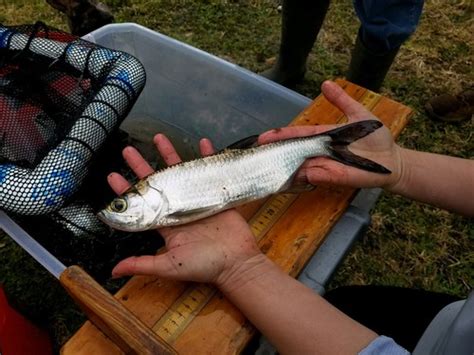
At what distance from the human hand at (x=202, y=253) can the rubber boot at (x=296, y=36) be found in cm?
182

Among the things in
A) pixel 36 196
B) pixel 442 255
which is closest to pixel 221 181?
pixel 36 196

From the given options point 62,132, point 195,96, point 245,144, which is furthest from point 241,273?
point 195,96

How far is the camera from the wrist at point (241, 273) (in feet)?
4.73

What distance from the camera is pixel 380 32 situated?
249 centimetres

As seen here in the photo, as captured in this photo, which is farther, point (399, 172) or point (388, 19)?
point (388, 19)

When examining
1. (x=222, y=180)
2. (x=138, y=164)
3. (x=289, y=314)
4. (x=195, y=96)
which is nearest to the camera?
(x=289, y=314)

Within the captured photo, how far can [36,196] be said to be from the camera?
1634 mm

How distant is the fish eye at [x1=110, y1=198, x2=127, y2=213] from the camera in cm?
159

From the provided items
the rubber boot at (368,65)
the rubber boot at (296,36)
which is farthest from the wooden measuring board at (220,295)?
the rubber boot at (296,36)

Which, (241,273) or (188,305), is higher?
(241,273)

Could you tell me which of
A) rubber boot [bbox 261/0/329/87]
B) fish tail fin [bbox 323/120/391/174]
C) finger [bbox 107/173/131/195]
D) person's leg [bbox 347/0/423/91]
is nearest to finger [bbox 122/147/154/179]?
finger [bbox 107/173/131/195]

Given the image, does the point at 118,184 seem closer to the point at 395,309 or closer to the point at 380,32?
the point at 395,309

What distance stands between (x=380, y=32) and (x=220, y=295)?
1679 mm

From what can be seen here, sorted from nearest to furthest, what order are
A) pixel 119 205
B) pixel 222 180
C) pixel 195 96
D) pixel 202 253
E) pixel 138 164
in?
pixel 202 253, pixel 119 205, pixel 222 180, pixel 138 164, pixel 195 96
